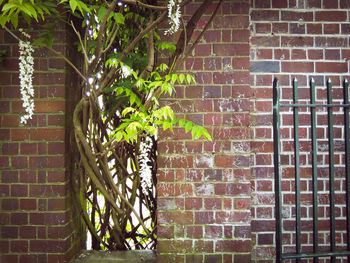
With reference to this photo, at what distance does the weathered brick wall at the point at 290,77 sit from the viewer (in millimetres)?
2377

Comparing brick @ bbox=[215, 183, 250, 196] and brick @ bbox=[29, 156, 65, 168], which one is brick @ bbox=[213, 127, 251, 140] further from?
brick @ bbox=[29, 156, 65, 168]

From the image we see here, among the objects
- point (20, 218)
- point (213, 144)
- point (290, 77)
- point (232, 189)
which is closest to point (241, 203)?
point (232, 189)

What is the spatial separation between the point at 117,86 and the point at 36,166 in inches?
32.5

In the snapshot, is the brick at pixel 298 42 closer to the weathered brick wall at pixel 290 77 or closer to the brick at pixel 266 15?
the weathered brick wall at pixel 290 77

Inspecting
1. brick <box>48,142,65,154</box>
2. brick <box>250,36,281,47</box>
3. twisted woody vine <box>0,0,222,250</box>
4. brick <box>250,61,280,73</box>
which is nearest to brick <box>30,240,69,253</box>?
twisted woody vine <box>0,0,222,250</box>

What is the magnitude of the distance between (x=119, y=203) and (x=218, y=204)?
0.91 meters

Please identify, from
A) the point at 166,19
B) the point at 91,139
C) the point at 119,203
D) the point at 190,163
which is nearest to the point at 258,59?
the point at 166,19

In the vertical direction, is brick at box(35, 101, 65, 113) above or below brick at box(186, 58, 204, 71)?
below

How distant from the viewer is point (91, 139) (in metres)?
2.44

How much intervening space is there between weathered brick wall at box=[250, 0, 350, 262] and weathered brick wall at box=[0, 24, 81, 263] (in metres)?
1.42

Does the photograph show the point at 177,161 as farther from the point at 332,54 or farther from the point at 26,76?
the point at 332,54

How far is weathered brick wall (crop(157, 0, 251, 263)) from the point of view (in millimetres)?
2213

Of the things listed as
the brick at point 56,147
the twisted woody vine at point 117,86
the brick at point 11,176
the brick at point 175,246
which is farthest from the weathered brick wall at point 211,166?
the brick at point 11,176

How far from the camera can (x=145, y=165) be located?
2.39 metres
